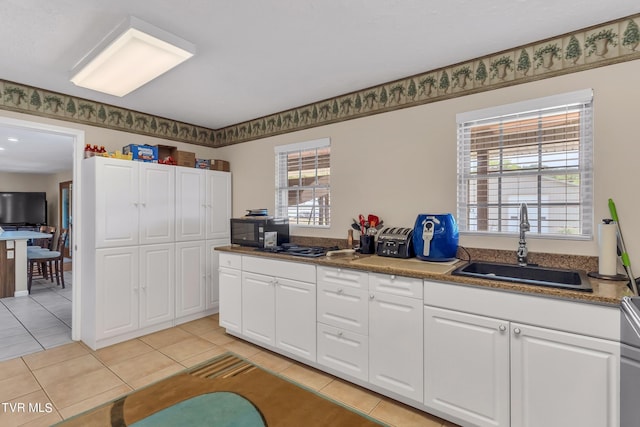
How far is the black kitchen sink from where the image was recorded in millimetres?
1898

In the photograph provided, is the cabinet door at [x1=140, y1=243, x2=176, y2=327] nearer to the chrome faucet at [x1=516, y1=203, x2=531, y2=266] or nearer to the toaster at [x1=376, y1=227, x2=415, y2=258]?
the toaster at [x1=376, y1=227, x2=415, y2=258]

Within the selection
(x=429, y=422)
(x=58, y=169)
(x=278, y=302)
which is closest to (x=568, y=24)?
(x=429, y=422)

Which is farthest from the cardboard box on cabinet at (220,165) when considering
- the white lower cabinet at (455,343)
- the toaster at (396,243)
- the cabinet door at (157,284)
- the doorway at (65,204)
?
the doorway at (65,204)

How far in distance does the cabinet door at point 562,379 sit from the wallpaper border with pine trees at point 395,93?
1697mm

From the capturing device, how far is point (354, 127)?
317 centimetres

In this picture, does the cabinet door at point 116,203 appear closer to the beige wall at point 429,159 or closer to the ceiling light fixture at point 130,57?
the ceiling light fixture at point 130,57

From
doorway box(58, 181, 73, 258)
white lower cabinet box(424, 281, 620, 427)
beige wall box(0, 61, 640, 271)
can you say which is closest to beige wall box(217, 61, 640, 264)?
beige wall box(0, 61, 640, 271)

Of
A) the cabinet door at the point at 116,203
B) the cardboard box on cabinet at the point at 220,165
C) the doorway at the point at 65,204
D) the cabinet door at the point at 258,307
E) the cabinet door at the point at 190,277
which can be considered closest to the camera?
the cabinet door at the point at 258,307

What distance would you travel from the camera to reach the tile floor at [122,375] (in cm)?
216

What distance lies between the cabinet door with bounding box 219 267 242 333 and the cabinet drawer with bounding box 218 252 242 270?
41mm

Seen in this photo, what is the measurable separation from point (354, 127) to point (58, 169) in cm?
890

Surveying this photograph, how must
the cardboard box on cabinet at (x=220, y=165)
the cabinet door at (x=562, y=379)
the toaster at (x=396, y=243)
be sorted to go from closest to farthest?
1. the cabinet door at (x=562, y=379)
2. the toaster at (x=396, y=243)
3. the cardboard box on cabinet at (x=220, y=165)

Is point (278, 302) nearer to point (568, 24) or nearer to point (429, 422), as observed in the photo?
point (429, 422)

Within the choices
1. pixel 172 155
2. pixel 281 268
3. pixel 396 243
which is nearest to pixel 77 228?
pixel 172 155
